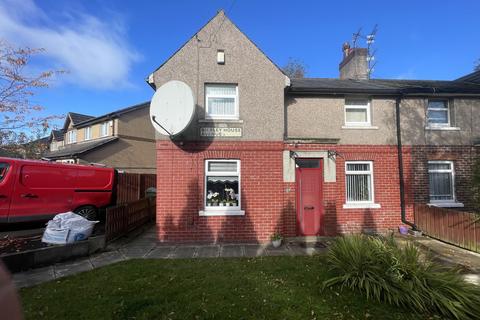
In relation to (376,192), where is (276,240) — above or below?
below

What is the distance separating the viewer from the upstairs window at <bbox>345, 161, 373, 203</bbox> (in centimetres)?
1050

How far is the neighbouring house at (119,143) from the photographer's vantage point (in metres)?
21.4

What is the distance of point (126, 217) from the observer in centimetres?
1003

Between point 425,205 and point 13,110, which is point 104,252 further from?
point 425,205

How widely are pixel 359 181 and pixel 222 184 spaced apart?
4.95 m

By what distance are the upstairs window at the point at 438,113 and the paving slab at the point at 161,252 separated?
34.2 feet

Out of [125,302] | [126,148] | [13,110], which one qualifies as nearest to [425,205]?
[125,302]

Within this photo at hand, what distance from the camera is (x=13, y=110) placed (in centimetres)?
1127

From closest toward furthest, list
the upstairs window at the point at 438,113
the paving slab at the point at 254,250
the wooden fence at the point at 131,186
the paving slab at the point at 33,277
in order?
the paving slab at the point at 33,277
the paving slab at the point at 254,250
the upstairs window at the point at 438,113
the wooden fence at the point at 131,186

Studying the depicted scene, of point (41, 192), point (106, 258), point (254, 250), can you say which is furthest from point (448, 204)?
point (41, 192)

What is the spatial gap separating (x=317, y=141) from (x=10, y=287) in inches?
369

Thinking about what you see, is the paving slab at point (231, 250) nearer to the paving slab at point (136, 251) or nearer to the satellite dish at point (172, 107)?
the paving slab at point (136, 251)

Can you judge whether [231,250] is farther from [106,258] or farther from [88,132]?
[88,132]

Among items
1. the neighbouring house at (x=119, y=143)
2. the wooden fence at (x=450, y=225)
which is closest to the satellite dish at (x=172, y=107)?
the wooden fence at (x=450, y=225)
